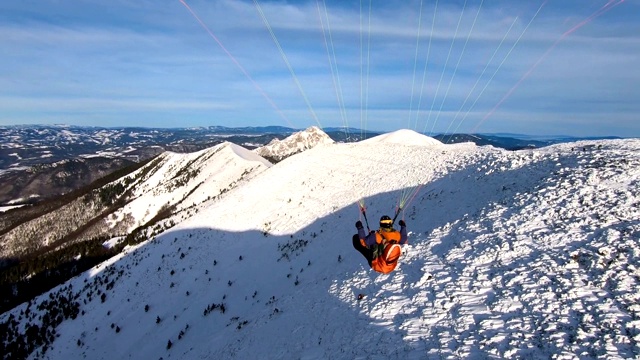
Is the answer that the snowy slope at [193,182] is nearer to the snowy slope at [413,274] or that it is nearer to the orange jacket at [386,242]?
the snowy slope at [413,274]

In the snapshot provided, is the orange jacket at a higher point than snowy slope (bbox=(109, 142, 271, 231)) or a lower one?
higher

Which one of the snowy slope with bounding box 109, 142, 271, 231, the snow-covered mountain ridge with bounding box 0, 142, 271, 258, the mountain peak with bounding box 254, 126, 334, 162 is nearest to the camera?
the snowy slope with bounding box 109, 142, 271, 231

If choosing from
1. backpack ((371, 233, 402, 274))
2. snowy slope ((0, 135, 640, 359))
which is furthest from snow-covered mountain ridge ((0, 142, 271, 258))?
backpack ((371, 233, 402, 274))

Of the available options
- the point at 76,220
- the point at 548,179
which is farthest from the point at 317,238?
the point at 76,220

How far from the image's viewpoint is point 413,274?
16.2 m

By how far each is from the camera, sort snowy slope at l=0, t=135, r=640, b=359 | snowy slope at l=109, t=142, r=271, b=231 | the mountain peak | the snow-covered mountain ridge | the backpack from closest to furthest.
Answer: snowy slope at l=0, t=135, r=640, b=359 < the backpack < snowy slope at l=109, t=142, r=271, b=231 < the snow-covered mountain ridge < the mountain peak

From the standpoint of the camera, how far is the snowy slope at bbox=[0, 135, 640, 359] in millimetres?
11477

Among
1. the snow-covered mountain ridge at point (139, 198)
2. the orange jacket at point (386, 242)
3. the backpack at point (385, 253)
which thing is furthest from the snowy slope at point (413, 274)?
the snow-covered mountain ridge at point (139, 198)

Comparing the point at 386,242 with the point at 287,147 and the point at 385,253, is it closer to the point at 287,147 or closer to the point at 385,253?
the point at 385,253

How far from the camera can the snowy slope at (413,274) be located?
11477 mm

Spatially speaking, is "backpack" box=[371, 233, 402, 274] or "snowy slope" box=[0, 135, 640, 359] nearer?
"snowy slope" box=[0, 135, 640, 359]

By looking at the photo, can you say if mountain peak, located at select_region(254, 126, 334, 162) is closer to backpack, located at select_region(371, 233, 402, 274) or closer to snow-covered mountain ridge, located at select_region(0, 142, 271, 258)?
snow-covered mountain ridge, located at select_region(0, 142, 271, 258)

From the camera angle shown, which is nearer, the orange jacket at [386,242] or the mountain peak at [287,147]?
the orange jacket at [386,242]

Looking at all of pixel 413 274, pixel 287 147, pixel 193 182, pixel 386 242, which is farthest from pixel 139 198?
pixel 386 242
